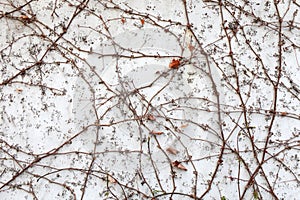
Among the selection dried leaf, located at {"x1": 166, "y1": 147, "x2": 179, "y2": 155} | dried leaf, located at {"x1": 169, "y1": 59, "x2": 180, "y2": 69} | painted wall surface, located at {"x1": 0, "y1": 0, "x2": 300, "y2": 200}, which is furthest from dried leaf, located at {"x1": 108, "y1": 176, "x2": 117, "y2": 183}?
dried leaf, located at {"x1": 169, "y1": 59, "x2": 180, "y2": 69}

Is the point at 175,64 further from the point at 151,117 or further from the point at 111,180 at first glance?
the point at 111,180

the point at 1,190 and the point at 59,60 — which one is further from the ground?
the point at 59,60

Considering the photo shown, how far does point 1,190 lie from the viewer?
241 cm

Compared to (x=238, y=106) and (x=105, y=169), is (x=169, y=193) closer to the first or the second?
(x=105, y=169)

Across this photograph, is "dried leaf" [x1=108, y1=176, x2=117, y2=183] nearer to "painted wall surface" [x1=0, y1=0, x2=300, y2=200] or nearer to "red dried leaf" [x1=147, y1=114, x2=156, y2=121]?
"painted wall surface" [x1=0, y1=0, x2=300, y2=200]

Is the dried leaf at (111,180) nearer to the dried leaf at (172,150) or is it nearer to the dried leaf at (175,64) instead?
the dried leaf at (172,150)

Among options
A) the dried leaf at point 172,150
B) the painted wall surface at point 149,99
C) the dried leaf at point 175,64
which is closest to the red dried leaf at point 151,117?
the painted wall surface at point 149,99

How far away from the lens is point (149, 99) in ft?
8.33

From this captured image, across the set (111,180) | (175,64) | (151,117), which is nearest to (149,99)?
(151,117)

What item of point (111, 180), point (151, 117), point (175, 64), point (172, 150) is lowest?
point (111, 180)

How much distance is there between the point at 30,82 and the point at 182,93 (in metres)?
0.85

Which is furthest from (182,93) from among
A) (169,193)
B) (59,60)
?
(59,60)

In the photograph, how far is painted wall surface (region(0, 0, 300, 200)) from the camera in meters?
2.41

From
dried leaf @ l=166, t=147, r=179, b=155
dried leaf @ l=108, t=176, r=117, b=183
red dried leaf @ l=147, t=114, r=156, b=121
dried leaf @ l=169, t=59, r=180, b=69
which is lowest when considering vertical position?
dried leaf @ l=108, t=176, r=117, b=183
